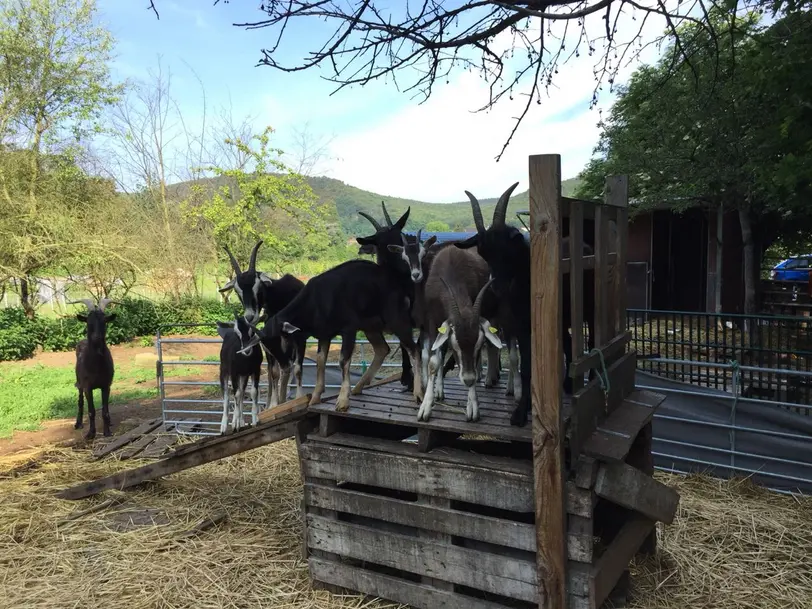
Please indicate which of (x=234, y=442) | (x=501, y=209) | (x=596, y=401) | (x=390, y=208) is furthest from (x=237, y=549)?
(x=390, y=208)

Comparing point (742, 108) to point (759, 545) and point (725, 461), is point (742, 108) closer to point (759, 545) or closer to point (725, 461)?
point (725, 461)

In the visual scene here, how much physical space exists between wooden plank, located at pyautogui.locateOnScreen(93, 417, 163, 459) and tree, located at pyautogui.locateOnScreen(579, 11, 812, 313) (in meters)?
8.39

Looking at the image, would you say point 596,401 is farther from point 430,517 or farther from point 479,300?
point 430,517

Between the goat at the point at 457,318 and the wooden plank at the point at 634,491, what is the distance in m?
0.82

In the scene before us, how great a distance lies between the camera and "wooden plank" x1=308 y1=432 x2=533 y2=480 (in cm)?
314

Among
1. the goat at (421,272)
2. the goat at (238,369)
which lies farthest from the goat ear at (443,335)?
the goat at (238,369)

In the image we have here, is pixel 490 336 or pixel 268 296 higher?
pixel 268 296

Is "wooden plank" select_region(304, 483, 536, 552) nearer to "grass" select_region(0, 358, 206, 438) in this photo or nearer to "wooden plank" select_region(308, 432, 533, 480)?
"wooden plank" select_region(308, 432, 533, 480)

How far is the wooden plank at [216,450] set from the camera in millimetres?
4133

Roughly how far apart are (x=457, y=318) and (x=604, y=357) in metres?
1.03

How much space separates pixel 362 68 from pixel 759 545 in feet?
16.0

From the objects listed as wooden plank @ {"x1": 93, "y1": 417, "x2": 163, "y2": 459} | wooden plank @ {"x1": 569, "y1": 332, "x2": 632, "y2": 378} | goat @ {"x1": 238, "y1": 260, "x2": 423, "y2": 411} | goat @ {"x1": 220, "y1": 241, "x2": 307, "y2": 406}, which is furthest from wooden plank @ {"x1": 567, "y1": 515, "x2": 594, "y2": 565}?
wooden plank @ {"x1": 93, "y1": 417, "x2": 163, "y2": 459}

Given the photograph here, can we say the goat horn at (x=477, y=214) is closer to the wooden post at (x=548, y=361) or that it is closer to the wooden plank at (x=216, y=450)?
the wooden post at (x=548, y=361)

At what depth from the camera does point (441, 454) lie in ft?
11.2
